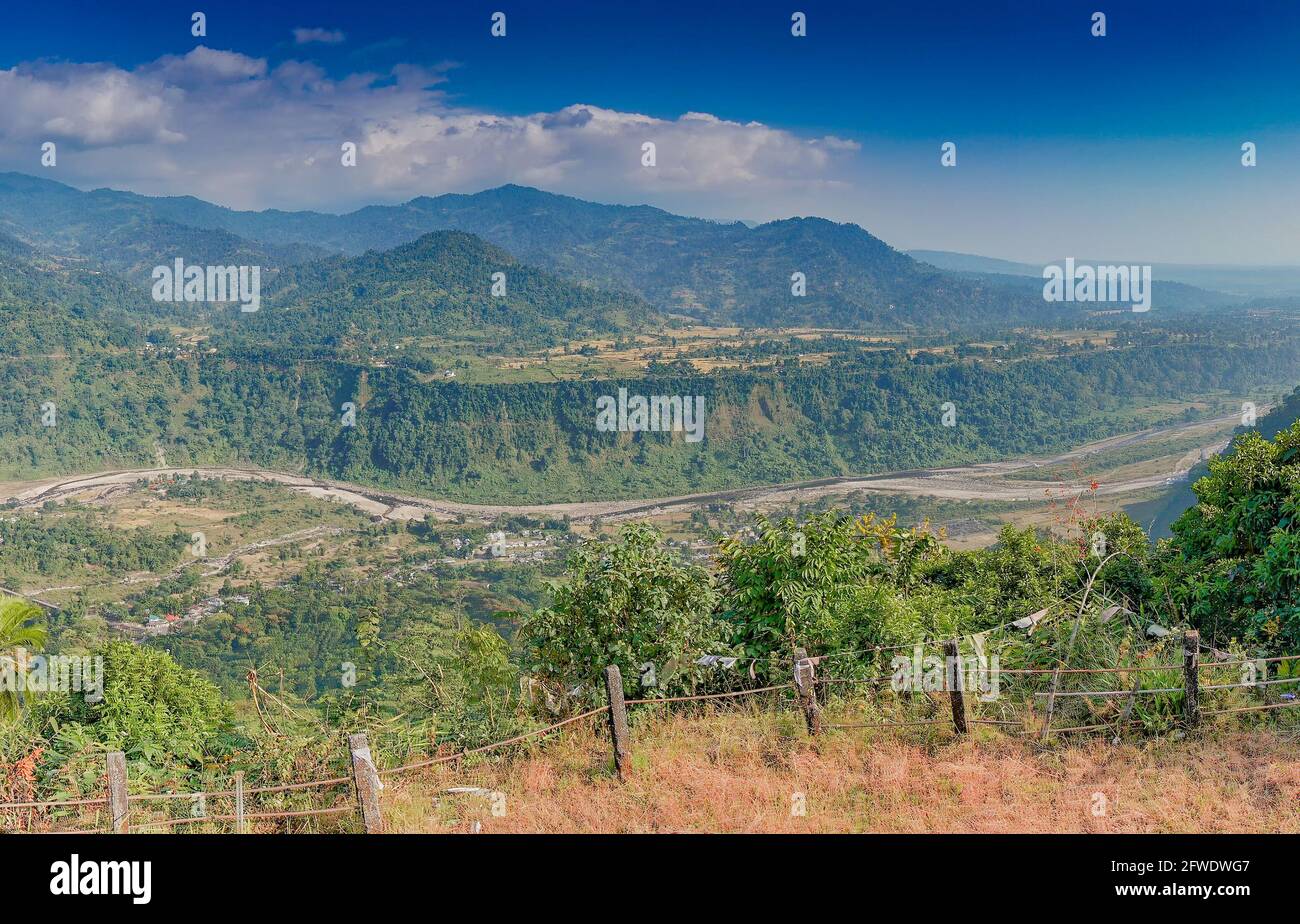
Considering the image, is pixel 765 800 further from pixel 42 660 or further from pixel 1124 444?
pixel 1124 444

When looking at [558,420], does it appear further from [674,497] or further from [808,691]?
[808,691]

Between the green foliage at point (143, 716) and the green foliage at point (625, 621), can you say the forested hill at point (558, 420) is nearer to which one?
the green foliage at point (143, 716)

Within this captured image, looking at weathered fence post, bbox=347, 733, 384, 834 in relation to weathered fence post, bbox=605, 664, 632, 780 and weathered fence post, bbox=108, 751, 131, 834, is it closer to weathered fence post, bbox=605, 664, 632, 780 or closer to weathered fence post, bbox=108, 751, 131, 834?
weathered fence post, bbox=108, 751, 131, 834

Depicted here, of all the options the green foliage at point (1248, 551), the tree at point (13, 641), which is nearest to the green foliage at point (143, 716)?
the tree at point (13, 641)

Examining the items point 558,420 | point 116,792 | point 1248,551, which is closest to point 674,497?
point 558,420

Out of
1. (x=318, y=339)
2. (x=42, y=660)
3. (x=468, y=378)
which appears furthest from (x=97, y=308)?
(x=42, y=660)
